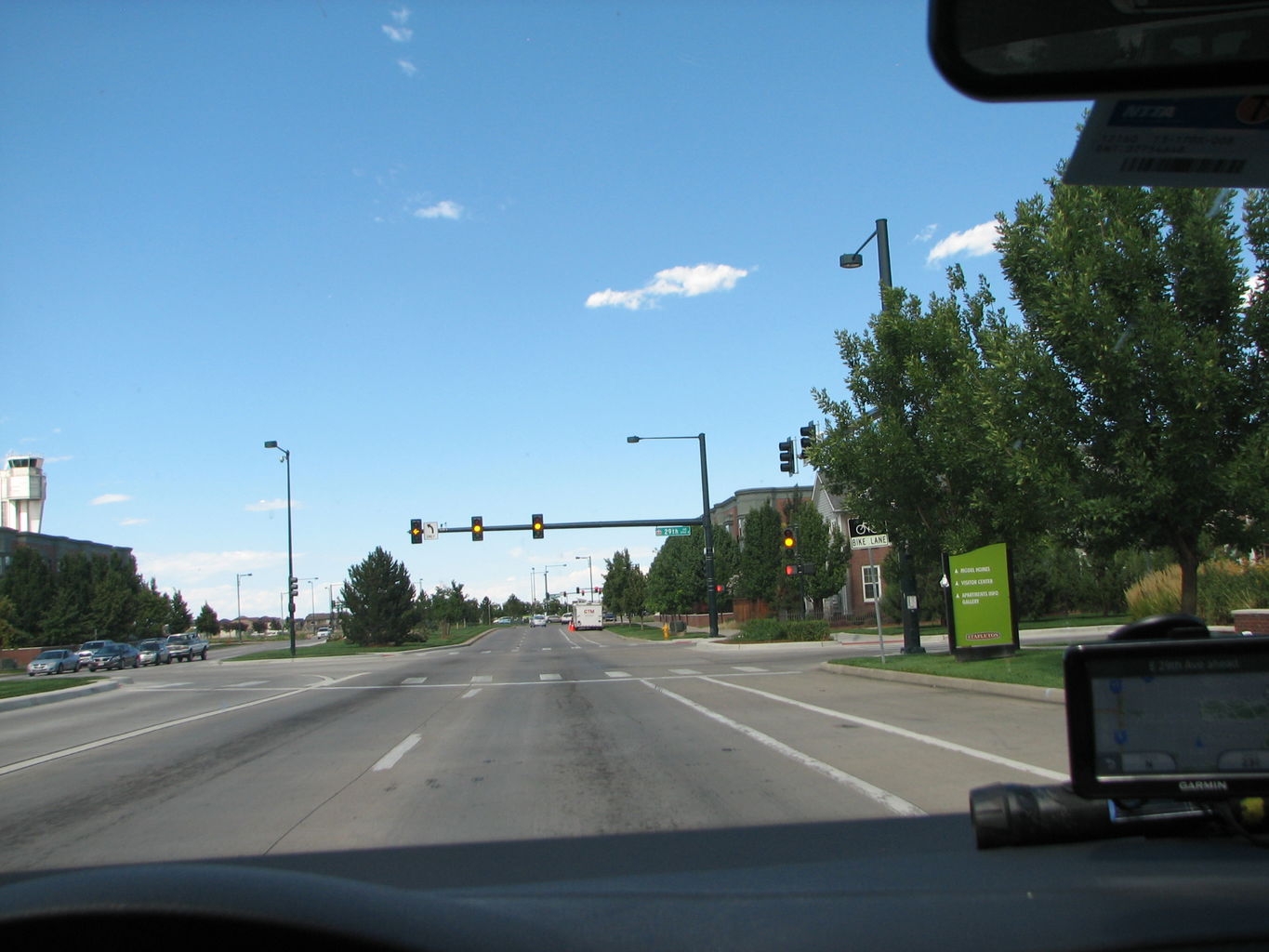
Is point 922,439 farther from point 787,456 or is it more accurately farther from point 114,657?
point 114,657

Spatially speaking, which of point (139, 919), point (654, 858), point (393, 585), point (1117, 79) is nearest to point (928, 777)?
point (654, 858)

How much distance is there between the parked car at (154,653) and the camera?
55750mm

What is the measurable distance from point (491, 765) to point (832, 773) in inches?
145

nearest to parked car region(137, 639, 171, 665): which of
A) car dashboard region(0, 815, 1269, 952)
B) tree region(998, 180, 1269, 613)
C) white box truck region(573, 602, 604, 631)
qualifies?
white box truck region(573, 602, 604, 631)

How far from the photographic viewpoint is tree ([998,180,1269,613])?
13.0 metres

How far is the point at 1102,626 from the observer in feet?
103

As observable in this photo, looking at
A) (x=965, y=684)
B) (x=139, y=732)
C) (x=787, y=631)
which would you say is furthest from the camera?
(x=787, y=631)

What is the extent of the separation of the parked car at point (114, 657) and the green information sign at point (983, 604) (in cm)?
4494

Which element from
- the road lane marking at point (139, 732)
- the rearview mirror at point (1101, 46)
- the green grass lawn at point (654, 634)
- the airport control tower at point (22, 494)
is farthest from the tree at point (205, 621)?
the rearview mirror at point (1101, 46)

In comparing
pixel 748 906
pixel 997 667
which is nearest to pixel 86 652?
pixel 997 667

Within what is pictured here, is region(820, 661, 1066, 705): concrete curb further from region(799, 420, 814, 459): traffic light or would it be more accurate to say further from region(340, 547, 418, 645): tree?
region(340, 547, 418, 645): tree

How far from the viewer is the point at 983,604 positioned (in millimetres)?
19672

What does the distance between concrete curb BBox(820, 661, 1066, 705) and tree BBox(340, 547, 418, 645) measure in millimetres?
42299

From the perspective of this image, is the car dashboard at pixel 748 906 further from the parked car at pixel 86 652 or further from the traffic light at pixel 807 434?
the parked car at pixel 86 652
